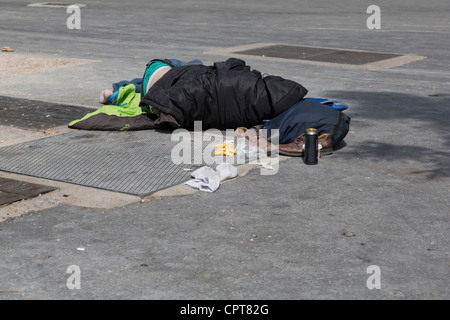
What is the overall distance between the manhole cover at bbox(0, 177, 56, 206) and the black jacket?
6.77 ft

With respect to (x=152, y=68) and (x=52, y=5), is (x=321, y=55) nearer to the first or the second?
(x=152, y=68)

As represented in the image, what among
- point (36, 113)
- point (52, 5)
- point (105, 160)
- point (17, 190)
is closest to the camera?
point (17, 190)

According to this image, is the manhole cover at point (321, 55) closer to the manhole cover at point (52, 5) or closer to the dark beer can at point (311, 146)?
the dark beer can at point (311, 146)

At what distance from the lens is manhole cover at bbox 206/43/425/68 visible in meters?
13.4

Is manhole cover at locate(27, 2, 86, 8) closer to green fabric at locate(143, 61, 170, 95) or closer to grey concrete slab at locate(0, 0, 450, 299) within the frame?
grey concrete slab at locate(0, 0, 450, 299)

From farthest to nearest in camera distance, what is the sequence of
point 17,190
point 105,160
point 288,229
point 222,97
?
point 222,97
point 105,160
point 17,190
point 288,229

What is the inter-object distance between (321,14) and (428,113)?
1418cm

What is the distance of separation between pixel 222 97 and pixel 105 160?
169cm

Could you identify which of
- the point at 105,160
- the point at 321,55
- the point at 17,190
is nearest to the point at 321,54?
the point at 321,55

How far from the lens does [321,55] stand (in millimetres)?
14320

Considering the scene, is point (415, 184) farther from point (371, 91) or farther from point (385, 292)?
point (371, 91)

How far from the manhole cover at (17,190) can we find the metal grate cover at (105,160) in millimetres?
253

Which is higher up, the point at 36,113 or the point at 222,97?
the point at 222,97

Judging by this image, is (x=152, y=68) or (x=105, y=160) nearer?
(x=105, y=160)
